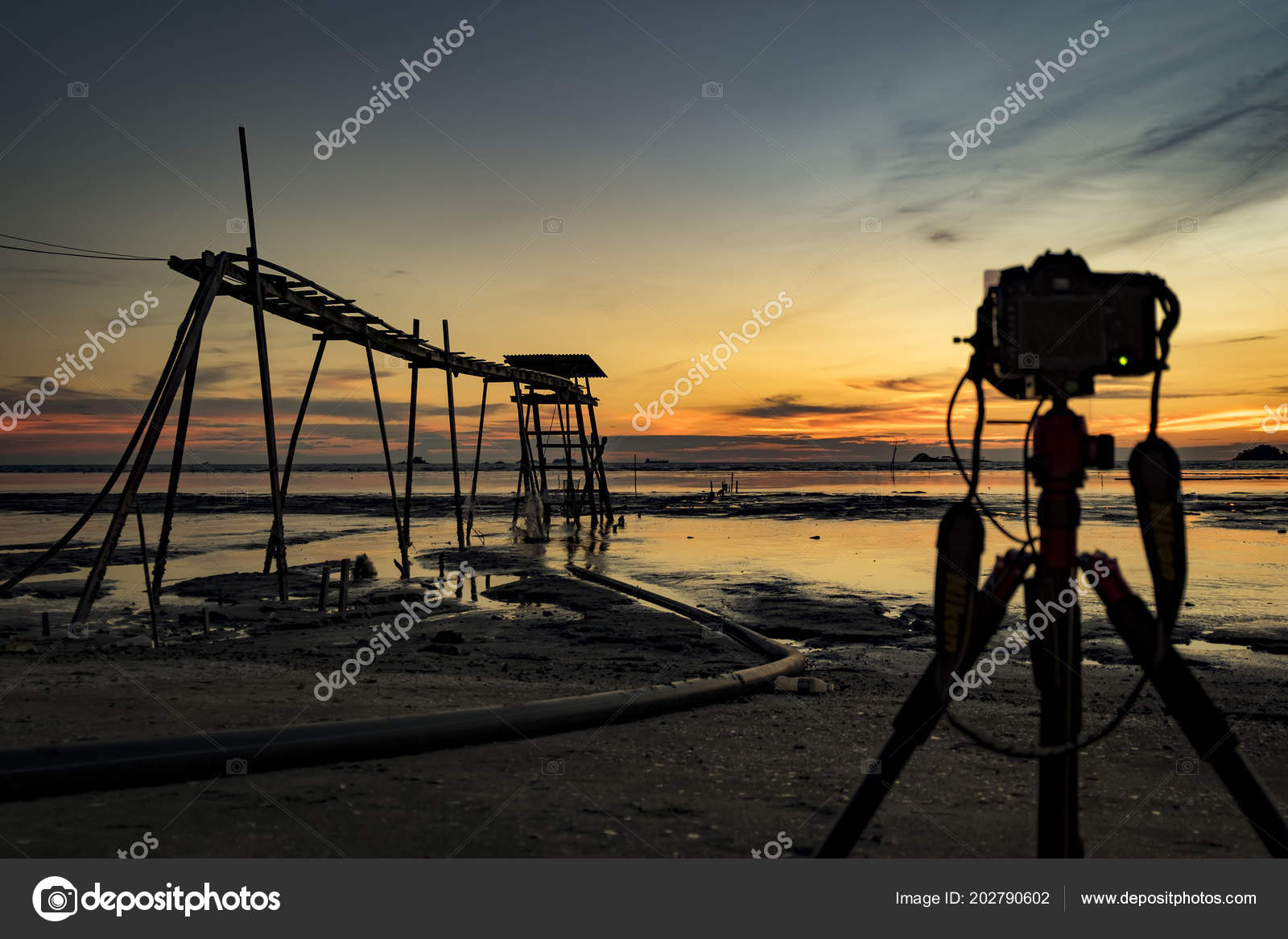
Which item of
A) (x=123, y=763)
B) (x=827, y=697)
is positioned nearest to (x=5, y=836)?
(x=123, y=763)

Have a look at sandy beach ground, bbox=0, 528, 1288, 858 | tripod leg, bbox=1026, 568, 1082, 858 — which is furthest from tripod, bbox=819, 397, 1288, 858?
sandy beach ground, bbox=0, 528, 1288, 858

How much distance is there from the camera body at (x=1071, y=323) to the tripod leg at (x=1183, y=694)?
56 centimetres

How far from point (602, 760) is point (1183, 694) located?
2830 millimetres

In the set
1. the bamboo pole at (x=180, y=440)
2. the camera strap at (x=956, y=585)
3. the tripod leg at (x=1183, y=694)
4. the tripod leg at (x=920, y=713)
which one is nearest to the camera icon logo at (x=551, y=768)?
the tripod leg at (x=920, y=713)

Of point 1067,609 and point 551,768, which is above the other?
point 1067,609

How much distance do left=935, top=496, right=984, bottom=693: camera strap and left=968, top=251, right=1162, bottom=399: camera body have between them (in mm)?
473

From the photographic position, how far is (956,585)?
7.73ft

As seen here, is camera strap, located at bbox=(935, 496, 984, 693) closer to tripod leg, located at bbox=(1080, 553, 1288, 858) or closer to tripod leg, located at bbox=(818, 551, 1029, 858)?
tripod leg, located at bbox=(818, 551, 1029, 858)

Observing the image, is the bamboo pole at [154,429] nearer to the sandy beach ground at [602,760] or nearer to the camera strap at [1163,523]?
the sandy beach ground at [602,760]

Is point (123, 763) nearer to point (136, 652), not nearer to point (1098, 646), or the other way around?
point (136, 652)
